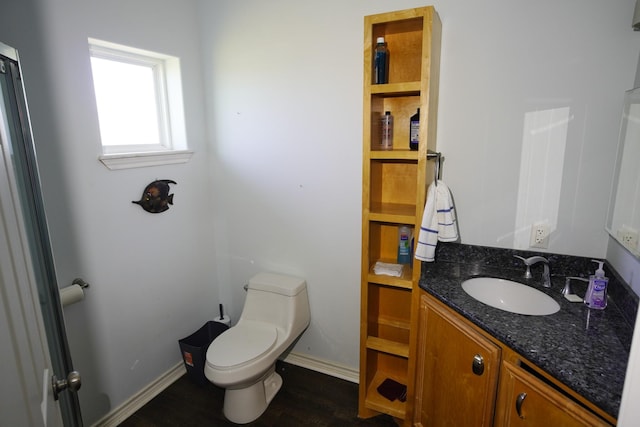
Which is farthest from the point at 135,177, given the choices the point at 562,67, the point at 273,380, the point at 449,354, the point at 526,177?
the point at 562,67

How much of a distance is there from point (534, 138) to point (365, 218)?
34.9 inches

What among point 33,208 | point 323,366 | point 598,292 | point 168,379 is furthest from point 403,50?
point 168,379

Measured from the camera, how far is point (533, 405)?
3.87 feet

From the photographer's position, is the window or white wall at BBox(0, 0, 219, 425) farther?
the window

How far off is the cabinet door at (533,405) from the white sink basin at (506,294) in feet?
1.56

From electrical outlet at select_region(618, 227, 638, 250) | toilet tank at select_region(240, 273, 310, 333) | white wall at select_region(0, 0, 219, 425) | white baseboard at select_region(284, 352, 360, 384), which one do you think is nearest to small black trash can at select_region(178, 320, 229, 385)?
white wall at select_region(0, 0, 219, 425)

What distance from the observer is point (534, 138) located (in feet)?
5.78

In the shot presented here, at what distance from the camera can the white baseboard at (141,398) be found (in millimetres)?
2056

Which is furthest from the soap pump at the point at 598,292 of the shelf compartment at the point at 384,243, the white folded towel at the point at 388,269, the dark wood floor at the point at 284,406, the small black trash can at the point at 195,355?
the small black trash can at the point at 195,355

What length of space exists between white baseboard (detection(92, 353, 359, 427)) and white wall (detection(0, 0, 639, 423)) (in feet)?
0.18

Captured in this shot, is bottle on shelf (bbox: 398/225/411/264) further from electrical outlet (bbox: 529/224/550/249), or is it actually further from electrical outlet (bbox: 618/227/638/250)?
electrical outlet (bbox: 618/227/638/250)

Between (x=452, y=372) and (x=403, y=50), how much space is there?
1.56 meters

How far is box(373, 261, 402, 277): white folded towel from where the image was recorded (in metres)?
1.93

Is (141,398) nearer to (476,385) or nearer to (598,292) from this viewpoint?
(476,385)
